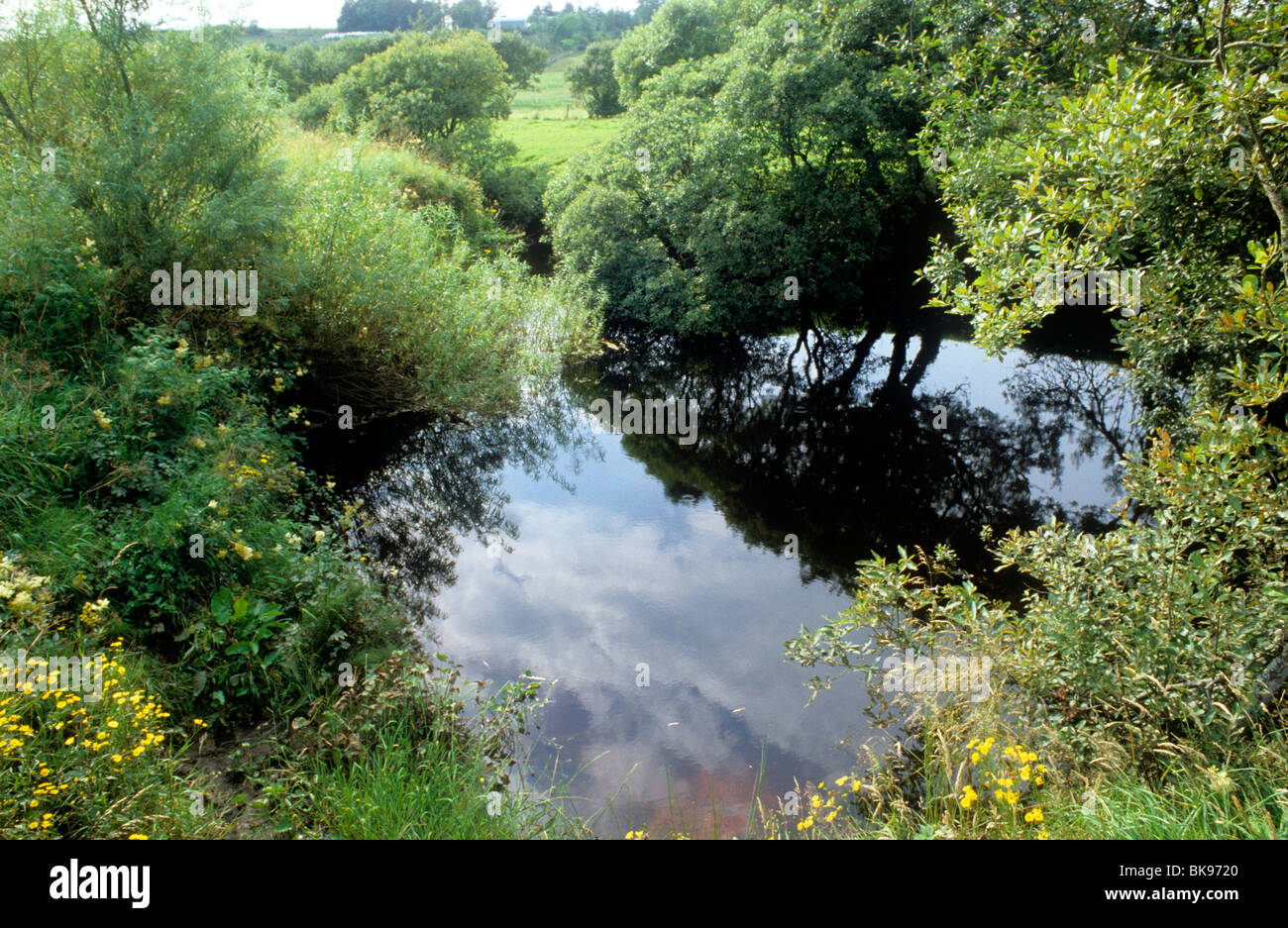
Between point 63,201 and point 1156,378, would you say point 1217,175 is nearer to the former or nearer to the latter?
point 1156,378

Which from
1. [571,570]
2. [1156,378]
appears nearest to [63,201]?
[571,570]

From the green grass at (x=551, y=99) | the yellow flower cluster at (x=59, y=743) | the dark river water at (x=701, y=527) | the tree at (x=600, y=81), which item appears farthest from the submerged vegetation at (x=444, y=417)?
the green grass at (x=551, y=99)

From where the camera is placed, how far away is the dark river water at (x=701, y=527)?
23.4 ft

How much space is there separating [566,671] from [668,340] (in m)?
14.2

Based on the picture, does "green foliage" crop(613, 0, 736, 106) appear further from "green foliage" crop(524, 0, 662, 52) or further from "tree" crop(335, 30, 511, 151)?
"green foliage" crop(524, 0, 662, 52)

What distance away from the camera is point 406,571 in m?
10.0

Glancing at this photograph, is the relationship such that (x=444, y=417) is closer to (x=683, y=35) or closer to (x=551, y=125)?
(x=683, y=35)

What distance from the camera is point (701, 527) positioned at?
11.8 meters

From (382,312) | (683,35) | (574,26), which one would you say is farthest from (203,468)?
(574,26)

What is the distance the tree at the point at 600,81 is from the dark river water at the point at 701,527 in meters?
26.5

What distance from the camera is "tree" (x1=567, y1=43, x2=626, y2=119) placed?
131 ft

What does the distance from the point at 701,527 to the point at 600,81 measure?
3608cm

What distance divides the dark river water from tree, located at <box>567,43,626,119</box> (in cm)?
2648

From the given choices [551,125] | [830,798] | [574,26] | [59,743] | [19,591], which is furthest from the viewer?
[574,26]
